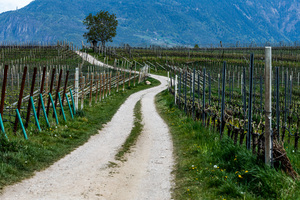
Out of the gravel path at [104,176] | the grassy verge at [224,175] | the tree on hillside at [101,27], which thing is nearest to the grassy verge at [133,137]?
the gravel path at [104,176]

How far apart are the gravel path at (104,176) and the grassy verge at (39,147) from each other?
297mm

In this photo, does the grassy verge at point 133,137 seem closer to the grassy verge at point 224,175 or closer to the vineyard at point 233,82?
the grassy verge at point 224,175

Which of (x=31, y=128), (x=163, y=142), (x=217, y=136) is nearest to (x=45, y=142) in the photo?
(x=31, y=128)

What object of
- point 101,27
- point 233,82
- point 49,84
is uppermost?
point 101,27

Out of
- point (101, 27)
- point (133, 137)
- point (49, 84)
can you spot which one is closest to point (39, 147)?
point (133, 137)

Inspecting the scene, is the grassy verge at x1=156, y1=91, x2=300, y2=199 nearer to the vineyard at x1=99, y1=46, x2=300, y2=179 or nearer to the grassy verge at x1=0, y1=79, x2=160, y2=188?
the vineyard at x1=99, y1=46, x2=300, y2=179

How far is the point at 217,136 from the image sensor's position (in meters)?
13.2

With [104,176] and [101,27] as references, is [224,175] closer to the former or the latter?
[104,176]

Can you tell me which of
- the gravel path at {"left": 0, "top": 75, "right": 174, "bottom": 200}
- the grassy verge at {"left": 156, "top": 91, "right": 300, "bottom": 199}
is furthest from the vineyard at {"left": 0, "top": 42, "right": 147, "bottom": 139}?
the grassy verge at {"left": 156, "top": 91, "right": 300, "bottom": 199}

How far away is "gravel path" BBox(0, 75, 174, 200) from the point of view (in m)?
8.12

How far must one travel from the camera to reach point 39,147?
1140 cm

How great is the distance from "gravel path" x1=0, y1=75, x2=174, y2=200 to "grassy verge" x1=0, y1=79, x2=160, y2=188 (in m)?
0.30

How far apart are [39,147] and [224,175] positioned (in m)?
5.76

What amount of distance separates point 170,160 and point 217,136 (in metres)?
2.50
